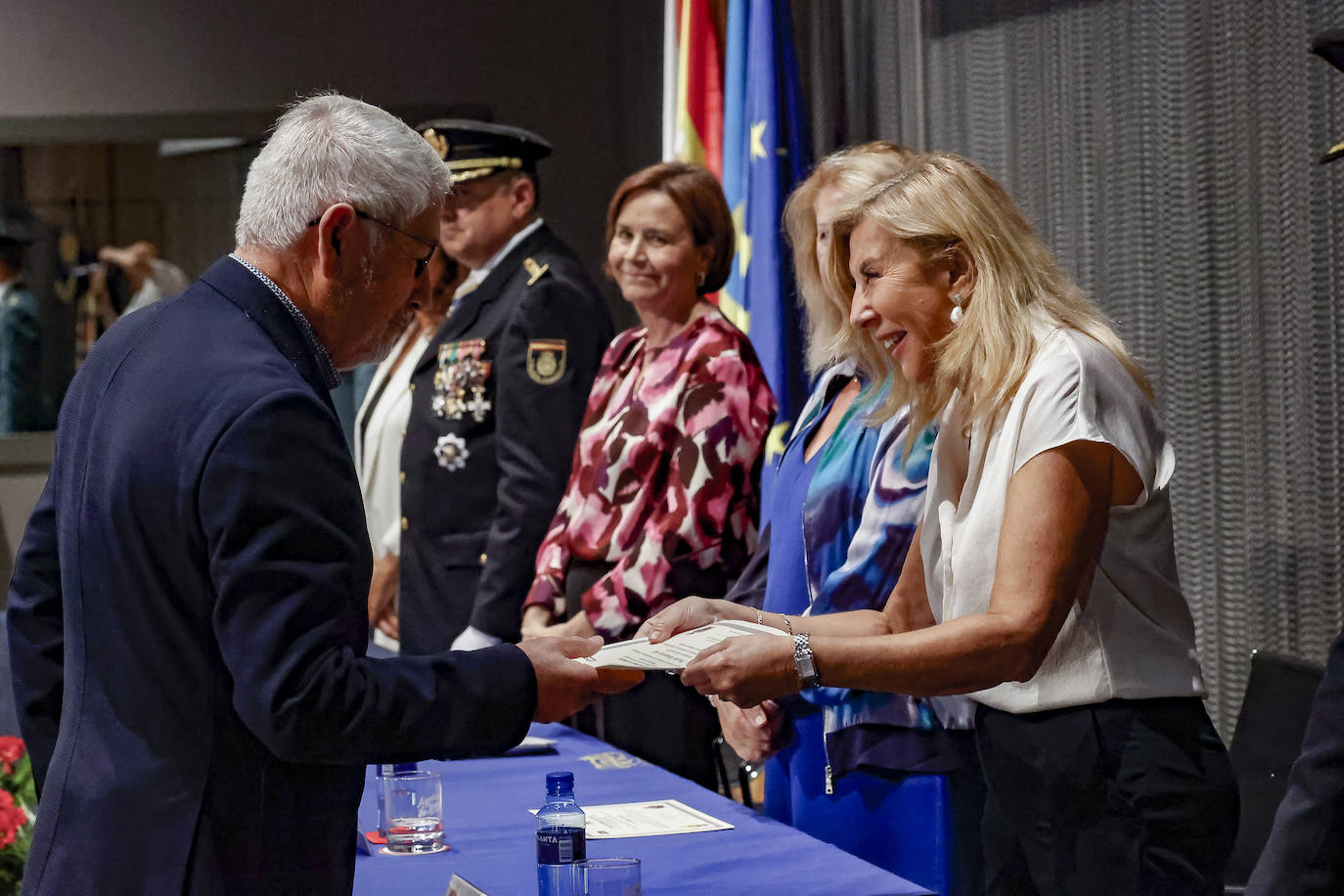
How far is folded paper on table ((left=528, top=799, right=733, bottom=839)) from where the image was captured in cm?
182

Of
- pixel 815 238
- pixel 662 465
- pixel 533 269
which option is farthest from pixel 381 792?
pixel 533 269

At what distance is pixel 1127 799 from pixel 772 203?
2310 millimetres

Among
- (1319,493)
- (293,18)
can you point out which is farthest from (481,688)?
(293,18)

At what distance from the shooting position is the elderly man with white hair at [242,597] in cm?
121

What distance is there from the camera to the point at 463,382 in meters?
3.35

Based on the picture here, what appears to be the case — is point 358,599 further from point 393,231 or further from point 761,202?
point 761,202

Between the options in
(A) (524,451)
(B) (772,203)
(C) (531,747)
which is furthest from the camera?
(B) (772,203)

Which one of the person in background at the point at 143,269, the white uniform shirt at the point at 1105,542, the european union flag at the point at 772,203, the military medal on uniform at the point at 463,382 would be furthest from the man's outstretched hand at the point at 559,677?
the person in background at the point at 143,269

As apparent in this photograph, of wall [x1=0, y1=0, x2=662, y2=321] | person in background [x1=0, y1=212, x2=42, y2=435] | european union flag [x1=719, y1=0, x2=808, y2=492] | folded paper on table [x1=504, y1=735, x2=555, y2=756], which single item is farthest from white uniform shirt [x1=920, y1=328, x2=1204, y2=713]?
person in background [x1=0, y1=212, x2=42, y2=435]

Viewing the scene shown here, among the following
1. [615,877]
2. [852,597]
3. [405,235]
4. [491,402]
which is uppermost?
[405,235]

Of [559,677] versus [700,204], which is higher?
[700,204]

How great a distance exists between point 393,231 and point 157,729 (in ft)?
1.65

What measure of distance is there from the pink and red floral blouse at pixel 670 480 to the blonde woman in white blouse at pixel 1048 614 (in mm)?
925

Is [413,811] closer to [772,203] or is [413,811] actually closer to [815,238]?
[815,238]
